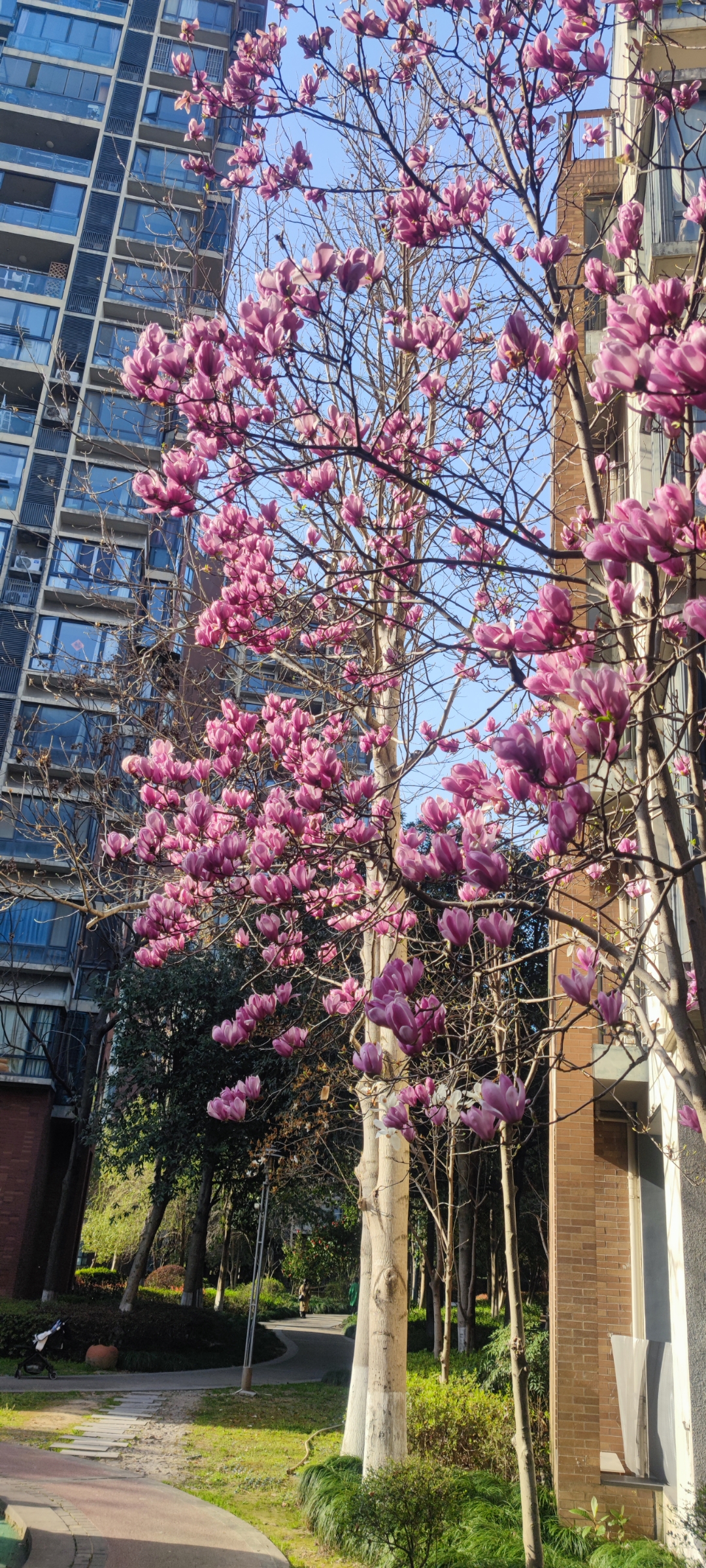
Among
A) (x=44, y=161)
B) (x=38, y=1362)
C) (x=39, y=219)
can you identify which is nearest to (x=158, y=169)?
(x=44, y=161)

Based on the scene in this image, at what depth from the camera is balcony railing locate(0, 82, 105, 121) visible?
32.1m

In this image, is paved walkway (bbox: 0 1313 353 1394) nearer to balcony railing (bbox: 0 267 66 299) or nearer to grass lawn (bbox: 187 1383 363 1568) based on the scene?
grass lawn (bbox: 187 1383 363 1568)

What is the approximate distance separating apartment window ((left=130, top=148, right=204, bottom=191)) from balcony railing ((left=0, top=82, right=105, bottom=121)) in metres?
1.71

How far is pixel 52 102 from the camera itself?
3244 cm

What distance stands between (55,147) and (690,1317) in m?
37.1

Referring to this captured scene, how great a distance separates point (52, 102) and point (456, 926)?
37.0m

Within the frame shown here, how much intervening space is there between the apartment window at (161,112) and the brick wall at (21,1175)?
28000mm

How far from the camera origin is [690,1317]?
6.72m

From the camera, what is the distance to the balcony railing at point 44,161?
32.3 m

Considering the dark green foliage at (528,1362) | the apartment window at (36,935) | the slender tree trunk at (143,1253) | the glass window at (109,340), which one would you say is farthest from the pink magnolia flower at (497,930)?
the glass window at (109,340)

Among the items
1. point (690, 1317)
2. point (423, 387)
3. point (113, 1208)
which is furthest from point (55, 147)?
point (690, 1317)

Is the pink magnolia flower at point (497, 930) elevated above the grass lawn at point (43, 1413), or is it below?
above

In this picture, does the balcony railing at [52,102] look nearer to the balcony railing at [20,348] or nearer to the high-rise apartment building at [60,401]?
the high-rise apartment building at [60,401]

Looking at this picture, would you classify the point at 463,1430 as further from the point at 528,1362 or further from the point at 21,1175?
the point at 21,1175
